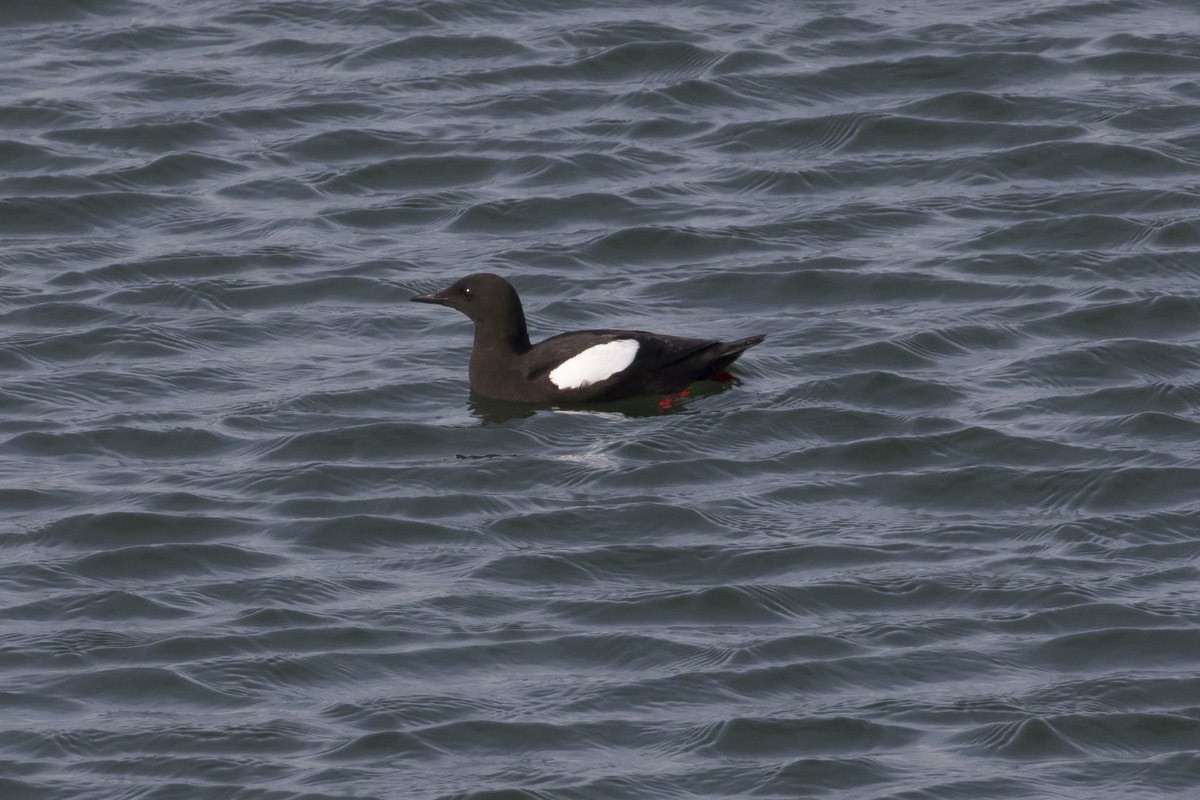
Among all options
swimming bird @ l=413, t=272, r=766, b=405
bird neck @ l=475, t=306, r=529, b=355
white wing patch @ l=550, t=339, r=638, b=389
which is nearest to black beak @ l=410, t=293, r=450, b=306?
swimming bird @ l=413, t=272, r=766, b=405

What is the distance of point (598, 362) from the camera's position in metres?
12.0

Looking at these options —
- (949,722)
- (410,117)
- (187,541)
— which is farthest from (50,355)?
(949,722)

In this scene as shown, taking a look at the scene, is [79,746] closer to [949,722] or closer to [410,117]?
[949,722]

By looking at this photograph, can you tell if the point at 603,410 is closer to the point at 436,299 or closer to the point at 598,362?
the point at 598,362

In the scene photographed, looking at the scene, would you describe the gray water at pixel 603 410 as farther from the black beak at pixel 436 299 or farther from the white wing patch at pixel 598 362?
the black beak at pixel 436 299

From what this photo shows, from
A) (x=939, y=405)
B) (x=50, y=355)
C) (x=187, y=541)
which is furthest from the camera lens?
(x=50, y=355)

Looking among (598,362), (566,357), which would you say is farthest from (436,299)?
(598,362)

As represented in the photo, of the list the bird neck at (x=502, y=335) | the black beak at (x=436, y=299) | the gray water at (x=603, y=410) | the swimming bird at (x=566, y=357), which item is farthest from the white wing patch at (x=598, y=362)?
the black beak at (x=436, y=299)

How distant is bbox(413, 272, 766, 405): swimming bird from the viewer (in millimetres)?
11977

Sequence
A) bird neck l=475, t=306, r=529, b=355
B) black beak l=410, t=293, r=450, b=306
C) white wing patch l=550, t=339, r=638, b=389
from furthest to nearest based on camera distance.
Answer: black beak l=410, t=293, r=450, b=306
bird neck l=475, t=306, r=529, b=355
white wing patch l=550, t=339, r=638, b=389

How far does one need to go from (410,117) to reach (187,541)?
6.15 m

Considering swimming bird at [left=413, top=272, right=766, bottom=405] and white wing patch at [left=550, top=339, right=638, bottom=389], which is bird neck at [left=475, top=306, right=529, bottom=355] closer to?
swimming bird at [left=413, top=272, right=766, bottom=405]

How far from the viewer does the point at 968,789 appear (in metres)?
7.83

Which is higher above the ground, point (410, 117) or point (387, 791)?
point (410, 117)
